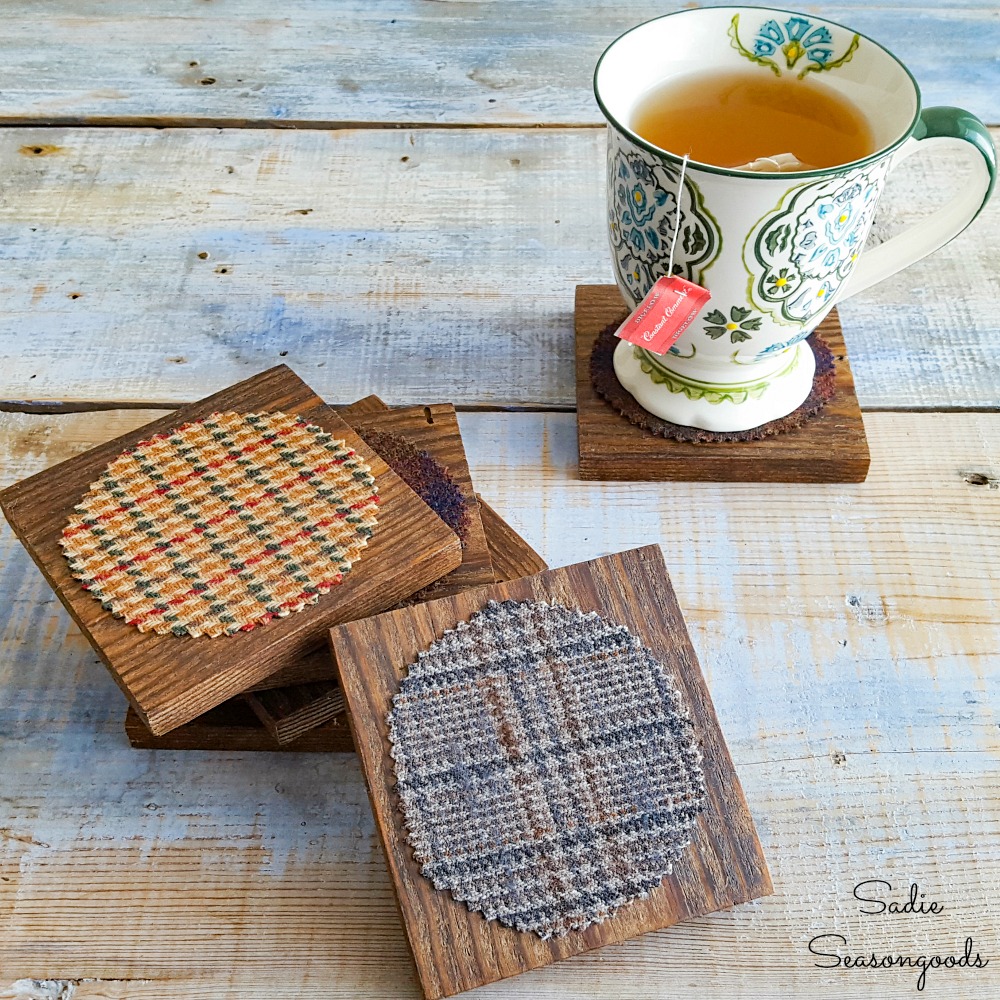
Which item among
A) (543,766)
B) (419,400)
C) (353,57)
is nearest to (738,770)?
(543,766)

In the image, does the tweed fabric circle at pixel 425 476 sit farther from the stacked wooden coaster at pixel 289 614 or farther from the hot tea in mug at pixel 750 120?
the hot tea in mug at pixel 750 120

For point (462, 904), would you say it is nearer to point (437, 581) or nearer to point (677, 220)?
point (437, 581)

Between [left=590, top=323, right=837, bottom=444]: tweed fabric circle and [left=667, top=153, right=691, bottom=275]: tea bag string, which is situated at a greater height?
[left=667, top=153, right=691, bottom=275]: tea bag string

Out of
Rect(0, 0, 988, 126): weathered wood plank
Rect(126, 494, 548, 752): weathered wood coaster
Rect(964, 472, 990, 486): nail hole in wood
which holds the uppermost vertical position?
Rect(0, 0, 988, 126): weathered wood plank

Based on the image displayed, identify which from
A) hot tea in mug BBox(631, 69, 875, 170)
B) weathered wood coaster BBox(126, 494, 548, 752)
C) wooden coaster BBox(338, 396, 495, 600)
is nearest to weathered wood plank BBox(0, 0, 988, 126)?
hot tea in mug BBox(631, 69, 875, 170)

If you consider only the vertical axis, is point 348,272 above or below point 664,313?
below

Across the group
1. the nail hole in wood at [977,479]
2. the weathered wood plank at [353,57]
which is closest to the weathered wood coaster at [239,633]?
the nail hole in wood at [977,479]

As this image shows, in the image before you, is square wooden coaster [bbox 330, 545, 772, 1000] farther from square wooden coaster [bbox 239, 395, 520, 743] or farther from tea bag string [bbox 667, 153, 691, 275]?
tea bag string [bbox 667, 153, 691, 275]
